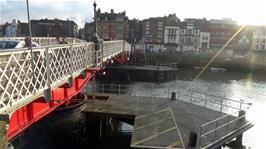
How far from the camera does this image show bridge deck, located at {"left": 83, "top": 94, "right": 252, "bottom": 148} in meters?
16.3

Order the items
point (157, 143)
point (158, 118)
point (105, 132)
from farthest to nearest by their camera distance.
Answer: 1. point (105, 132)
2. point (158, 118)
3. point (157, 143)

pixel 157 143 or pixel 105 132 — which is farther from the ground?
pixel 157 143

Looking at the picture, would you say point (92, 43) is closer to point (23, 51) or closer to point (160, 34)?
point (23, 51)

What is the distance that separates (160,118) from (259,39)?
117971 millimetres

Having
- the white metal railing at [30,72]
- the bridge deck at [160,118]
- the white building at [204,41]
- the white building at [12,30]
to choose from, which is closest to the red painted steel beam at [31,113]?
the white metal railing at [30,72]

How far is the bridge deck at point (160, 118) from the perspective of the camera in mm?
16344

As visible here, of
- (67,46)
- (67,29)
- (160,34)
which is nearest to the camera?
(67,46)

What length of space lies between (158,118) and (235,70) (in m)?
74.1

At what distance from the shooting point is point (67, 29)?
130000 mm

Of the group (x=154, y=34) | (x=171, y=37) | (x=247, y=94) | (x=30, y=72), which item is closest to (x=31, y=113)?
(x=30, y=72)

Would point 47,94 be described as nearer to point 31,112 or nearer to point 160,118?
point 31,112

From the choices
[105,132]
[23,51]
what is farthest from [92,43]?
[23,51]

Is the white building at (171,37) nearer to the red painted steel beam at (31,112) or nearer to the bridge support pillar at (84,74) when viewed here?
the bridge support pillar at (84,74)

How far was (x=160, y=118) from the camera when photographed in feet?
67.1
